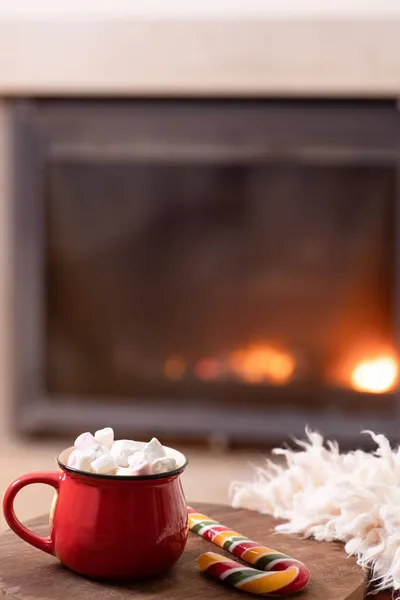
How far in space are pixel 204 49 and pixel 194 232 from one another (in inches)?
16.7

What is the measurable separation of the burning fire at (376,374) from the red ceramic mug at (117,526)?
135 cm

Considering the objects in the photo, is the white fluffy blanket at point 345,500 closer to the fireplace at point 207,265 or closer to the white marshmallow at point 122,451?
the white marshmallow at point 122,451

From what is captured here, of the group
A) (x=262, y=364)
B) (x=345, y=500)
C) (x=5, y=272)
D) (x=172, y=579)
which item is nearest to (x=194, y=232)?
(x=262, y=364)

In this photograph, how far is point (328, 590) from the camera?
671 millimetres

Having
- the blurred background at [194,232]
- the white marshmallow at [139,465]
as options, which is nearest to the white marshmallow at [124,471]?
the white marshmallow at [139,465]

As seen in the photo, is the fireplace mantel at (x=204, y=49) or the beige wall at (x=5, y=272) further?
the beige wall at (x=5, y=272)

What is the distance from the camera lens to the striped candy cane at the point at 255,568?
65 centimetres

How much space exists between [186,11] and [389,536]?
1459 mm

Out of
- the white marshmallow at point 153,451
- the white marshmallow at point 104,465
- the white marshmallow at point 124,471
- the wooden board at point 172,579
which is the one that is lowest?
the wooden board at point 172,579

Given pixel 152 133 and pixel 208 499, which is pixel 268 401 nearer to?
pixel 208 499

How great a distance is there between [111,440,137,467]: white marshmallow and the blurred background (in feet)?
3.93

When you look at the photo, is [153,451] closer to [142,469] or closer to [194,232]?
[142,469]

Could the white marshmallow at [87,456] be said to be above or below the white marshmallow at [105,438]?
below

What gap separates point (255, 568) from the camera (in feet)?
2.27
